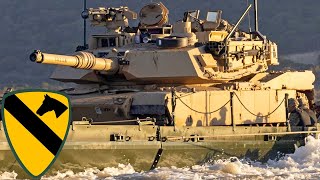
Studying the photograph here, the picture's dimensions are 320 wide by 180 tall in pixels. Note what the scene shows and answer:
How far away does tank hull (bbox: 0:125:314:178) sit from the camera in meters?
13.1

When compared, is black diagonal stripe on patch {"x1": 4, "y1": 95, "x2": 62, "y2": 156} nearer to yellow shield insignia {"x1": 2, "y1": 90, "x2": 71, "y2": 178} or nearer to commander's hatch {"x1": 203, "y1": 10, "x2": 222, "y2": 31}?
yellow shield insignia {"x1": 2, "y1": 90, "x2": 71, "y2": 178}

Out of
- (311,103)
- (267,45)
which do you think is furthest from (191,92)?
(311,103)

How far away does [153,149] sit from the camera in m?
14.9

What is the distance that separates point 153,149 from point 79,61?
230 cm

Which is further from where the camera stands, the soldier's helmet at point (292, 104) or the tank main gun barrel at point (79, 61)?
the soldier's helmet at point (292, 104)

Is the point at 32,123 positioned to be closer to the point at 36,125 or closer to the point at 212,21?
the point at 36,125

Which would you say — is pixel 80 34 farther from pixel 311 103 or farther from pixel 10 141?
pixel 10 141

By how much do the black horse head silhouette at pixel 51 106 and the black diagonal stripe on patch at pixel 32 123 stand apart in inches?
1.7

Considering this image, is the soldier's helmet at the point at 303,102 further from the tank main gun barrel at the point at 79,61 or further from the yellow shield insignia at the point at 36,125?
the yellow shield insignia at the point at 36,125

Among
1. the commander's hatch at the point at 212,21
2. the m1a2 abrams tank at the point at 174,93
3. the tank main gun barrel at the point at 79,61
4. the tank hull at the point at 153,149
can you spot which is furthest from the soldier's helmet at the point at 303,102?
the tank main gun barrel at the point at 79,61

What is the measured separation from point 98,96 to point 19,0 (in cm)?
7401

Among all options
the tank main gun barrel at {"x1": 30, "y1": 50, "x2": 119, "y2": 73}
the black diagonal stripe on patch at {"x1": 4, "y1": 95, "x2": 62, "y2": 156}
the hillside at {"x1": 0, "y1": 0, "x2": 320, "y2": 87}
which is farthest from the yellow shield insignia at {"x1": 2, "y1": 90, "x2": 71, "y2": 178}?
the hillside at {"x1": 0, "y1": 0, "x2": 320, "y2": 87}

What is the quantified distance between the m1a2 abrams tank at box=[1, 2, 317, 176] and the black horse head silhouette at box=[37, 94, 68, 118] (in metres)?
9.98

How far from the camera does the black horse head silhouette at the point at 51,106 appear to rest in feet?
10.9
